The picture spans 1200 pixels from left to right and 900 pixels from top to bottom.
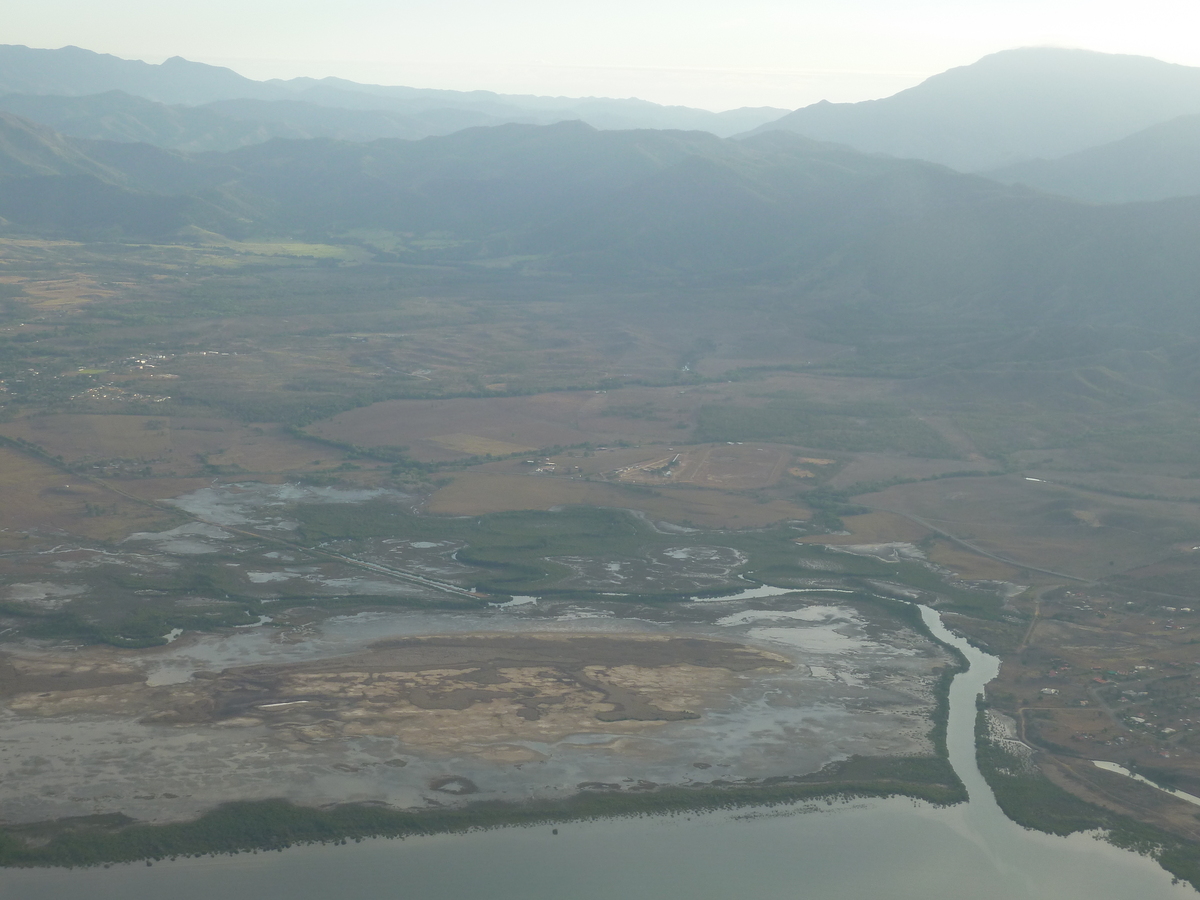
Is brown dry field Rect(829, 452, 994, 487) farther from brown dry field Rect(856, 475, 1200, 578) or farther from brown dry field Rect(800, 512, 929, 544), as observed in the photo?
brown dry field Rect(800, 512, 929, 544)

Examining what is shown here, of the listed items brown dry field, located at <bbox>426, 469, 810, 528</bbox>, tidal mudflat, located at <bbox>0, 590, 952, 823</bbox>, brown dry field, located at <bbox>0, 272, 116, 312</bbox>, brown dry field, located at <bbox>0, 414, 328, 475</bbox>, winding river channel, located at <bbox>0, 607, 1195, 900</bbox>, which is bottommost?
winding river channel, located at <bbox>0, 607, 1195, 900</bbox>

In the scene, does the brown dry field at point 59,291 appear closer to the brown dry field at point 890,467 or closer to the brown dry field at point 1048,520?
the brown dry field at point 890,467

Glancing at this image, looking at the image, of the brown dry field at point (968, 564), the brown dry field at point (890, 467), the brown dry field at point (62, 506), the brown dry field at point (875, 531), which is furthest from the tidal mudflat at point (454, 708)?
the brown dry field at point (890, 467)

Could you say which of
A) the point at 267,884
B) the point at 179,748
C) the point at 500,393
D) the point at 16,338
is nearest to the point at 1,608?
the point at 179,748

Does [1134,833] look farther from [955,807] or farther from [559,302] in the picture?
[559,302]

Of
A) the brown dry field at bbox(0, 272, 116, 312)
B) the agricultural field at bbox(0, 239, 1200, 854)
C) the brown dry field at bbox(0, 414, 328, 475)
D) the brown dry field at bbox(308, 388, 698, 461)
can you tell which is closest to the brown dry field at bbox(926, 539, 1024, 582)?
the agricultural field at bbox(0, 239, 1200, 854)
